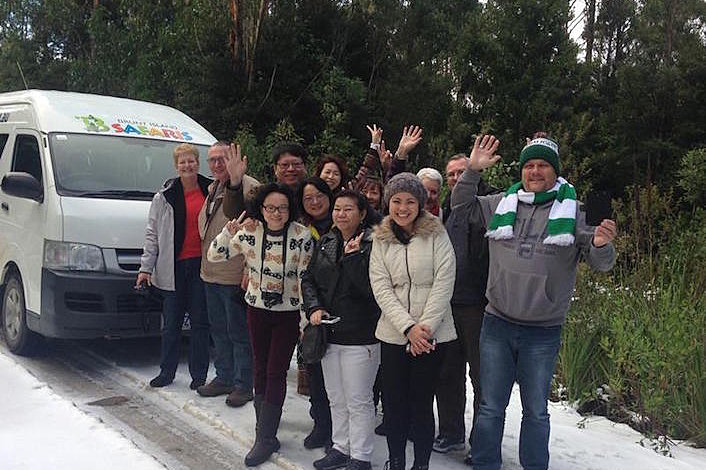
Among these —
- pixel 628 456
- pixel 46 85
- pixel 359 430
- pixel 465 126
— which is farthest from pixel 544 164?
pixel 46 85

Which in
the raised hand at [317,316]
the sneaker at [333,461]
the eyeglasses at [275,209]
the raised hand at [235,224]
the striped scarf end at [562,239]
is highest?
the eyeglasses at [275,209]

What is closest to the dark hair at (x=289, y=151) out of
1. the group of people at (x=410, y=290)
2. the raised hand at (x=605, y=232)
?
the group of people at (x=410, y=290)

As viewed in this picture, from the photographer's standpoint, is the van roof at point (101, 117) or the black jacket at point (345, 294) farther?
the van roof at point (101, 117)

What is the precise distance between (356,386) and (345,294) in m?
0.53

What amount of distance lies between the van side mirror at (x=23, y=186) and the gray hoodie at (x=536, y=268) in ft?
14.0

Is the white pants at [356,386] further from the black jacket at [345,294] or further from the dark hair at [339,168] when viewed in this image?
the dark hair at [339,168]

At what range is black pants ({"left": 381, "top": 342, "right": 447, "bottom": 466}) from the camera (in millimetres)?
3693

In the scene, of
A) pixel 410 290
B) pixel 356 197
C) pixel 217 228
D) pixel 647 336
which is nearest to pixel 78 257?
pixel 217 228

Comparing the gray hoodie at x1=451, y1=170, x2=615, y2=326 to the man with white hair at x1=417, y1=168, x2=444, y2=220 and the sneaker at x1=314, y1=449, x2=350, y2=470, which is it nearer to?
the man with white hair at x1=417, y1=168, x2=444, y2=220

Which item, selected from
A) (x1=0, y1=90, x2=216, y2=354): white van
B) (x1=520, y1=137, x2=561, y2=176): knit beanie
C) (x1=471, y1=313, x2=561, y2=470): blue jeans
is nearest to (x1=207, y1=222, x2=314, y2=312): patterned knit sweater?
(x1=471, y1=313, x2=561, y2=470): blue jeans

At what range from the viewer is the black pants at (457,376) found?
406 centimetres

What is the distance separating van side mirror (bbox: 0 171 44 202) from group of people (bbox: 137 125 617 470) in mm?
2190

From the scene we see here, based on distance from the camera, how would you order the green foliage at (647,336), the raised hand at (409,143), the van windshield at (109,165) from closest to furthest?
the raised hand at (409,143) < the green foliage at (647,336) < the van windshield at (109,165)

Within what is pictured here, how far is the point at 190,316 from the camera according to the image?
212 inches
